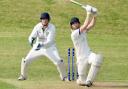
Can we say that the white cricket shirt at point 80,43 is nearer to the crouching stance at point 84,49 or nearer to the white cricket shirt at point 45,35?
the crouching stance at point 84,49

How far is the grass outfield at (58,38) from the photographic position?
18578 mm

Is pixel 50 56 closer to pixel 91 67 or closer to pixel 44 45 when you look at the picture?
pixel 44 45

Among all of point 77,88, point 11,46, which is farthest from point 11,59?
point 77,88

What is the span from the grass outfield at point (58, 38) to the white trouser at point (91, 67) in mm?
347

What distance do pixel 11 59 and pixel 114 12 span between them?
42.5 ft

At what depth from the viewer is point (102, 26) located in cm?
3177

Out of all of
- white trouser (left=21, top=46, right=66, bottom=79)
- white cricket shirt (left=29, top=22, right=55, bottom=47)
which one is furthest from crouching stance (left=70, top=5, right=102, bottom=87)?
white cricket shirt (left=29, top=22, right=55, bottom=47)

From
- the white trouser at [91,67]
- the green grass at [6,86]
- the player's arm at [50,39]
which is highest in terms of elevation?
the player's arm at [50,39]

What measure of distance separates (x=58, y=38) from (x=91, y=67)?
48.5ft

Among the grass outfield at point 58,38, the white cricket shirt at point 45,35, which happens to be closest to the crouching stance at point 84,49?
the grass outfield at point 58,38

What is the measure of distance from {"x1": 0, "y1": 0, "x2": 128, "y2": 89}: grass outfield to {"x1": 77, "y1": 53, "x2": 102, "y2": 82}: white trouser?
0.35 meters

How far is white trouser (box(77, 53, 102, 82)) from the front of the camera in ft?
43.6

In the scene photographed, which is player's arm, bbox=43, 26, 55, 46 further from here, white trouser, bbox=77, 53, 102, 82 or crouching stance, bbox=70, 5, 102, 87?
white trouser, bbox=77, 53, 102, 82

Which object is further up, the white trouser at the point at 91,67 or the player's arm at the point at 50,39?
the player's arm at the point at 50,39
